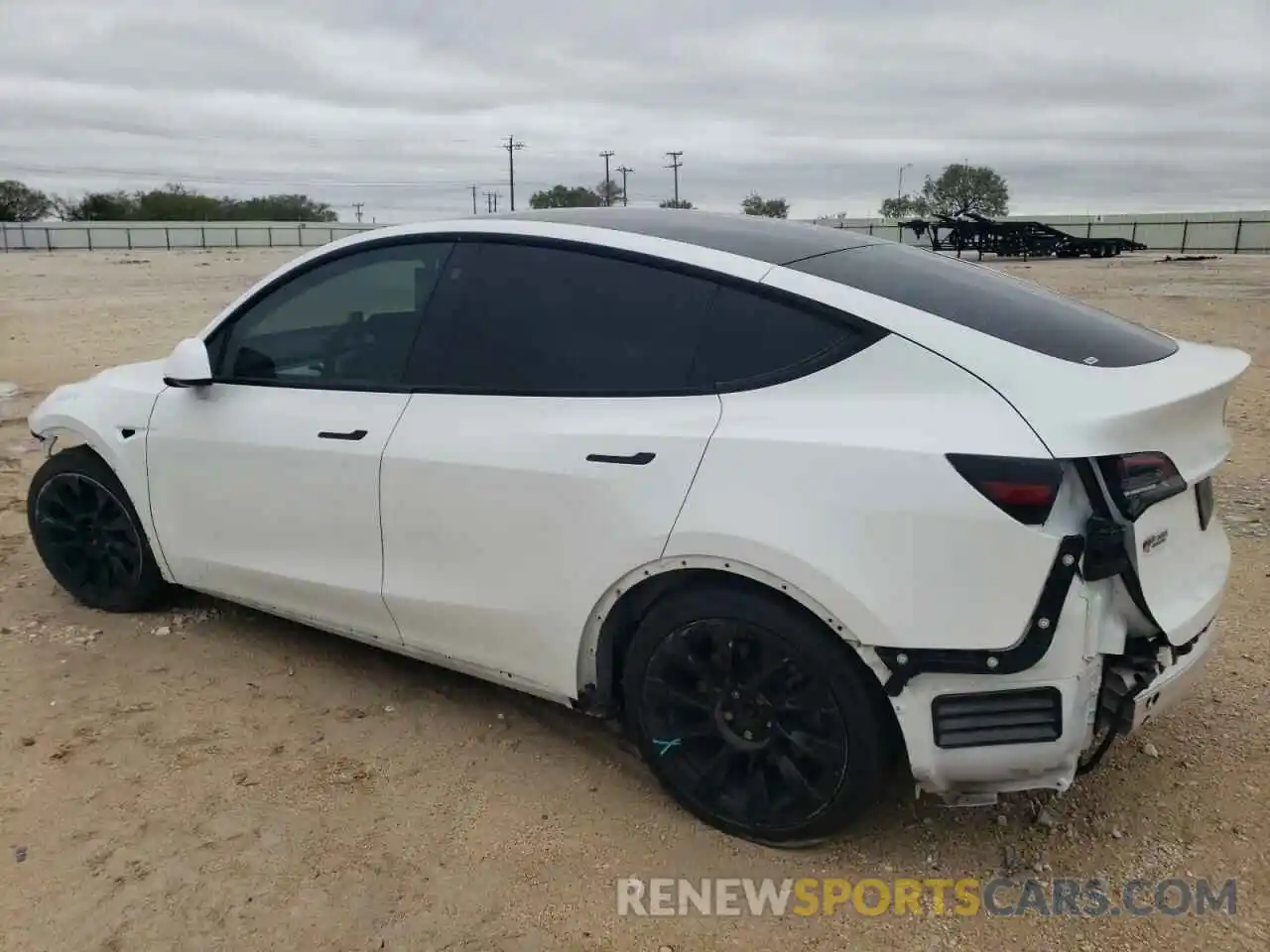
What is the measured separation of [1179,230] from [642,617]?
5672cm

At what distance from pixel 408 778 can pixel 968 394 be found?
2053 millimetres

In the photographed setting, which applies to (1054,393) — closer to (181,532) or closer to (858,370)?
(858,370)

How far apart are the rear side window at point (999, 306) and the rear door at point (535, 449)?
467 mm

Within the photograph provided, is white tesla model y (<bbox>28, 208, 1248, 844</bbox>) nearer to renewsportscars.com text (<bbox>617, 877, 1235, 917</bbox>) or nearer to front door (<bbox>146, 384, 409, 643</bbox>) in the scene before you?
front door (<bbox>146, 384, 409, 643</bbox>)

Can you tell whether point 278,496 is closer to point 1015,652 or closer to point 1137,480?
point 1015,652

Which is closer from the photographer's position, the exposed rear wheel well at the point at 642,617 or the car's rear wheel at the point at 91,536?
the exposed rear wheel well at the point at 642,617

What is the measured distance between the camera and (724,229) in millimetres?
3260

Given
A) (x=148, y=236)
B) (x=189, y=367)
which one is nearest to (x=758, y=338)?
(x=189, y=367)

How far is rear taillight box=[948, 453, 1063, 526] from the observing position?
7.48 ft

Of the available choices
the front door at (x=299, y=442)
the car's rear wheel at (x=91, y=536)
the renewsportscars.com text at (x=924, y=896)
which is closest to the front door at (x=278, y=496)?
the front door at (x=299, y=442)

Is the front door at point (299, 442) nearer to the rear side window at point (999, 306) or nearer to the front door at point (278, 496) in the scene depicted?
the front door at point (278, 496)

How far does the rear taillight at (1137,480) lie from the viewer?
234 cm

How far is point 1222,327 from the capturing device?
46.3 ft

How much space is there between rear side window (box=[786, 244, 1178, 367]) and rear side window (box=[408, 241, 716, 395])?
16.2 inches
